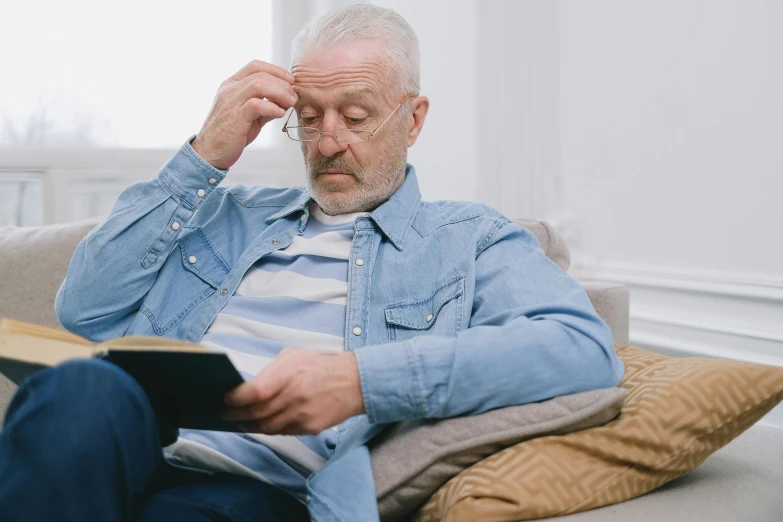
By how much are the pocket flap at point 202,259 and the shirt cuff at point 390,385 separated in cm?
53

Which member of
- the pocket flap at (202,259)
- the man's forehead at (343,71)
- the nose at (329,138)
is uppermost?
the man's forehead at (343,71)

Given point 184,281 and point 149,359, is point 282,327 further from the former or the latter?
point 149,359

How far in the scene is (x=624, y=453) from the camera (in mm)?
1139

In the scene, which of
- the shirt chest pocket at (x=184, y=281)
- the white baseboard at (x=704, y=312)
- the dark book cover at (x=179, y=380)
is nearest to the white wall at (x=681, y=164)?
the white baseboard at (x=704, y=312)

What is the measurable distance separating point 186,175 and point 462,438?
2.42 ft

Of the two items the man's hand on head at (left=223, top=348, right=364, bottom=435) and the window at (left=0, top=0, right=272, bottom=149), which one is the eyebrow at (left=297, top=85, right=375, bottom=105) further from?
the window at (left=0, top=0, right=272, bottom=149)

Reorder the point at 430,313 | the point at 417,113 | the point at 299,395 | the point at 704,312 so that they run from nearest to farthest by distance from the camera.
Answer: the point at 299,395
the point at 430,313
the point at 417,113
the point at 704,312

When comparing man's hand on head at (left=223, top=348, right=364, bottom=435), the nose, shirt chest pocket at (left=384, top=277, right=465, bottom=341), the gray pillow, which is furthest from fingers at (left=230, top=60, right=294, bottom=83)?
the gray pillow

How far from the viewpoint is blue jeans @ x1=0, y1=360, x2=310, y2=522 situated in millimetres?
840

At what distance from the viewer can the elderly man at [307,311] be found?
0.94 metres

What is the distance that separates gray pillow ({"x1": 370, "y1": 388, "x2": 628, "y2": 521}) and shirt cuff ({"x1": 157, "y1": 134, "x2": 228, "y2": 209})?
65cm

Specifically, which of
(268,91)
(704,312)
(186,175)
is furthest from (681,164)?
(186,175)

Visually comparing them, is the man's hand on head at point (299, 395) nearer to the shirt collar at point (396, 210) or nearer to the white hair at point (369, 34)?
the shirt collar at point (396, 210)

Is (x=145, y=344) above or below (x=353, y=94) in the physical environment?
below
